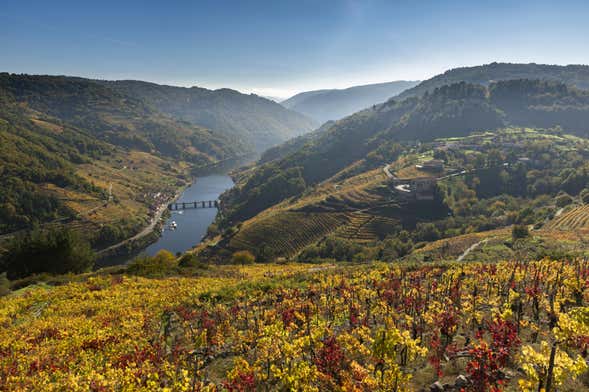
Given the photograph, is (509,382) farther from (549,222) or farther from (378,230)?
(378,230)

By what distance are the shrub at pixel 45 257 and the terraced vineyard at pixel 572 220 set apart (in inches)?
3792

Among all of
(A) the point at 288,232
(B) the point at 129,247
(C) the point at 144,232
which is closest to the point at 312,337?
(A) the point at 288,232

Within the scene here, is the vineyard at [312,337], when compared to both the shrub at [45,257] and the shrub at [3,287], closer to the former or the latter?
the shrub at [3,287]

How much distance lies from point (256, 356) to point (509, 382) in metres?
10.5

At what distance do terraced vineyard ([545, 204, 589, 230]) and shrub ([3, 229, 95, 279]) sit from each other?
9633cm

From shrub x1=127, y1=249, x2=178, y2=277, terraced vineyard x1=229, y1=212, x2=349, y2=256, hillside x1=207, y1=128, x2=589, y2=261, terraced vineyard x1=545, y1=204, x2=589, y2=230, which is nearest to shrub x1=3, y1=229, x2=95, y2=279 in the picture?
shrub x1=127, y1=249, x2=178, y2=277

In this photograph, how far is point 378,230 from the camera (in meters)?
114

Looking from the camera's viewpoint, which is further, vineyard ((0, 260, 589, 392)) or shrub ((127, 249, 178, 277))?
shrub ((127, 249, 178, 277))

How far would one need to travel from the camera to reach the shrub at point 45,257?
56.3 meters

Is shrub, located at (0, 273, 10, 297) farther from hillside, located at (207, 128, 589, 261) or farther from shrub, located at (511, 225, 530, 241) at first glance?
shrub, located at (511, 225, 530, 241)

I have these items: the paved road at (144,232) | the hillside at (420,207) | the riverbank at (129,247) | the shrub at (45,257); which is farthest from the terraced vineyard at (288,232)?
the shrub at (45,257)

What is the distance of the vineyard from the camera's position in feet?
36.9

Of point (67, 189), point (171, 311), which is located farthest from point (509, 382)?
point (67, 189)

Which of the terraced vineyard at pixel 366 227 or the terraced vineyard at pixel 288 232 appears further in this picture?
the terraced vineyard at pixel 288 232
